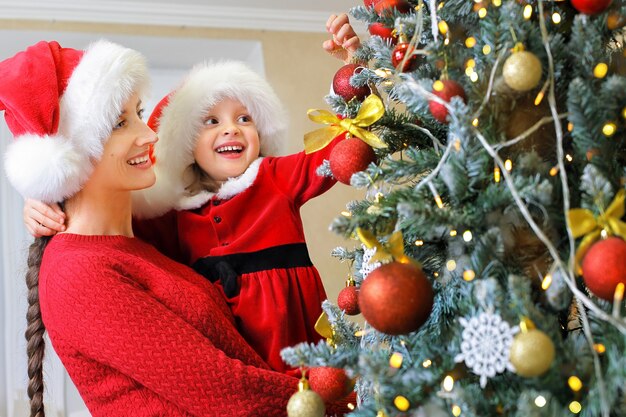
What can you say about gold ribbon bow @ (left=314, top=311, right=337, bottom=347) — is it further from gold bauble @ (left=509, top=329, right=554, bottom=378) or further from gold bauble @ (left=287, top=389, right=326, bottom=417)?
gold bauble @ (left=509, top=329, right=554, bottom=378)

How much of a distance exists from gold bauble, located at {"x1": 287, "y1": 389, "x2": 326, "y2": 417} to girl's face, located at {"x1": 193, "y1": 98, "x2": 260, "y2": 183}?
2.50 feet

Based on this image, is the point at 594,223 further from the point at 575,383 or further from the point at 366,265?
the point at 366,265

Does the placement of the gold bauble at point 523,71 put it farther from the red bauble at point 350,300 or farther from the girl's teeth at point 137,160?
the girl's teeth at point 137,160

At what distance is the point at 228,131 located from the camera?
1.44 m

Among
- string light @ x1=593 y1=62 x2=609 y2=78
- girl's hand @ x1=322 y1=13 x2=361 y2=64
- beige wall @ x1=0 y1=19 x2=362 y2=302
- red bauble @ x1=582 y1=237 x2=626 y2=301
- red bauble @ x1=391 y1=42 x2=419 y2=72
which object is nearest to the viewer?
red bauble @ x1=582 y1=237 x2=626 y2=301

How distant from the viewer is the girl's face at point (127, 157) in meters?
1.27

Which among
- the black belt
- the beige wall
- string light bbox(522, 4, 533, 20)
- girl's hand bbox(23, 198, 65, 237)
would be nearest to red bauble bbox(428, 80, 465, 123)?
string light bbox(522, 4, 533, 20)

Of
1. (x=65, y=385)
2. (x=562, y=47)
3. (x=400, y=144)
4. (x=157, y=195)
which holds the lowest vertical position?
(x=65, y=385)

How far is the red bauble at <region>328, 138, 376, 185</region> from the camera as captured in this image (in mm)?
866

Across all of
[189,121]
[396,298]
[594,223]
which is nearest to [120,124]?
[189,121]

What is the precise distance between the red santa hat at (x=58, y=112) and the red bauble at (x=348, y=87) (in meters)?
0.48

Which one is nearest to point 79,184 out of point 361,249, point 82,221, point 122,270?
point 82,221

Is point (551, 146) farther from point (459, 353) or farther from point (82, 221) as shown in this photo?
point (82, 221)

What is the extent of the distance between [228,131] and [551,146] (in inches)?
32.7
